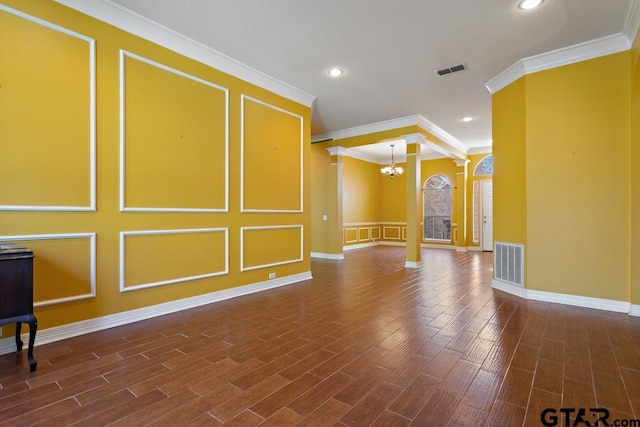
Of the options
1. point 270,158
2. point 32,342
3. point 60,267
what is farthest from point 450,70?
point 32,342

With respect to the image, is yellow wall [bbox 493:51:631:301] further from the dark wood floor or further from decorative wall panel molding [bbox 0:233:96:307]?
decorative wall panel molding [bbox 0:233:96:307]

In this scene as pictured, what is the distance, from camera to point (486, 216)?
9344 mm

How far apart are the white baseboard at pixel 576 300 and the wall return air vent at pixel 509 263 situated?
110 millimetres

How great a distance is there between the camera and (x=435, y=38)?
3.51m

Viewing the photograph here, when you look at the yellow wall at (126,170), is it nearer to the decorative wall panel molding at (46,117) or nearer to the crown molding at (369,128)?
the decorative wall panel molding at (46,117)

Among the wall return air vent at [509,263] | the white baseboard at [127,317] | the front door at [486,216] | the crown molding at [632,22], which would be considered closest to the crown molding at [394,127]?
the front door at [486,216]

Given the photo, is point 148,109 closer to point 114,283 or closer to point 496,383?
point 114,283

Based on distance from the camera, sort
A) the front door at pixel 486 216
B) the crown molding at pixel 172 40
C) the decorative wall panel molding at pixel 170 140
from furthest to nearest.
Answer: the front door at pixel 486 216
the decorative wall panel molding at pixel 170 140
the crown molding at pixel 172 40

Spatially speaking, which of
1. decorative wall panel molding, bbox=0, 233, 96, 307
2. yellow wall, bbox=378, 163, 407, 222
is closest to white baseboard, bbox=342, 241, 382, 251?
yellow wall, bbox=378, 163, 407, 222

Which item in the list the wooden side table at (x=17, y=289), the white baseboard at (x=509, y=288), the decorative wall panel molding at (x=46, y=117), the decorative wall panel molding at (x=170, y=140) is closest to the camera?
the wooden side table at (x=17, y=289)

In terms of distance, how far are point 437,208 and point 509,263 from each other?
6.21 metres

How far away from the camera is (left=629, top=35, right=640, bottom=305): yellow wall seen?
3314mm

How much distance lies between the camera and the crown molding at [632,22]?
9.69 ft

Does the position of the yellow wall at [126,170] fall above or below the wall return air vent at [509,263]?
above
